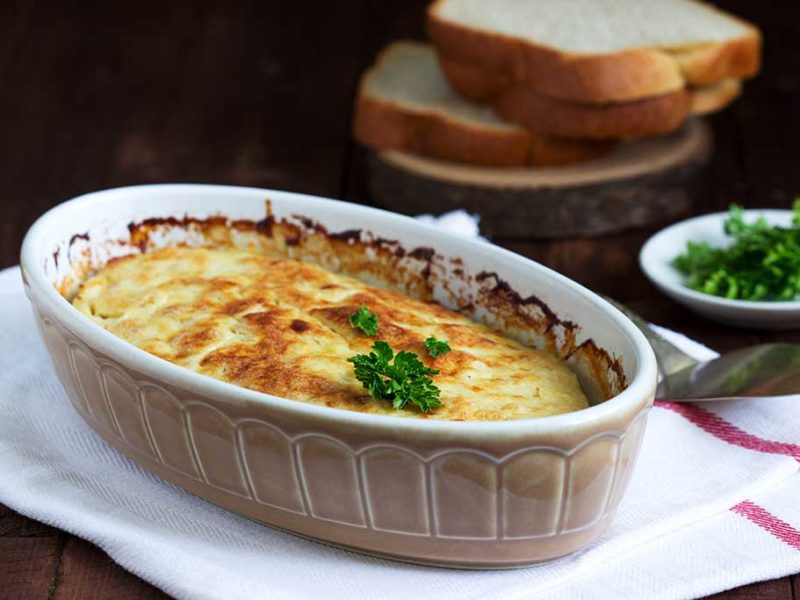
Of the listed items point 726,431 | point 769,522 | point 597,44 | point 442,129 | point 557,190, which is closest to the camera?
point 769,522

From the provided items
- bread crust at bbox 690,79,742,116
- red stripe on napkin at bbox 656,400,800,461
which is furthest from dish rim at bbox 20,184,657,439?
bread crust at bbox 690,79,742,116

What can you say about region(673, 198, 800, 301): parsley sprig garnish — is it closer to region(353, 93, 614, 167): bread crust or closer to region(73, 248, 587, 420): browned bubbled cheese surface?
region(353, 93, 614, 167): bread crust

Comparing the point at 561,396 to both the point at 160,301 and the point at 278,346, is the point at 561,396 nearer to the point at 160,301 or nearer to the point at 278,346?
the point at 278,346

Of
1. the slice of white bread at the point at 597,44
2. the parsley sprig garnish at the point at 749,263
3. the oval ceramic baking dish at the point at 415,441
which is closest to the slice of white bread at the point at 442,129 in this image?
the slice of white bread at the point at 597,44

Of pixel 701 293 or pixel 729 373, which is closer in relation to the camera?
pixel 729 373

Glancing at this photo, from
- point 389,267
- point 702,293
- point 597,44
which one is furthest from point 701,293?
point 597,44

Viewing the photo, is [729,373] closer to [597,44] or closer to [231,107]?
[597,44]

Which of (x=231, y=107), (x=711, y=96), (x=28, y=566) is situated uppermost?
(x=28, y=566)
